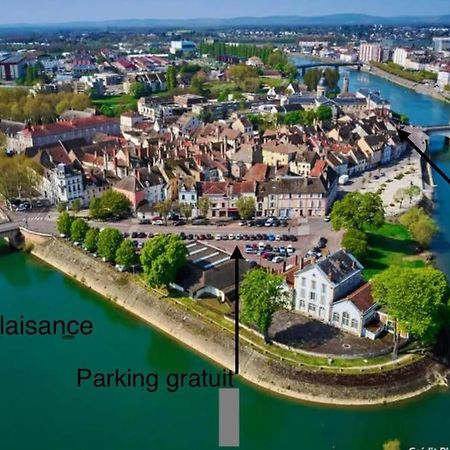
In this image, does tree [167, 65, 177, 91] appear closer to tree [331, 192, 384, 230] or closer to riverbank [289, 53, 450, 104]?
riverbank [289, 53, 450, 104]

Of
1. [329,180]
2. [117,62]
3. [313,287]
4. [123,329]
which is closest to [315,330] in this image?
[313,287]

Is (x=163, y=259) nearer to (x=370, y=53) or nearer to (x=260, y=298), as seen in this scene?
(x=260, y=298)

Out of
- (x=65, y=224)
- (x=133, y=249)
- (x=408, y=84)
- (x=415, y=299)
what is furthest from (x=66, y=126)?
Answer: (x=408, y=84)

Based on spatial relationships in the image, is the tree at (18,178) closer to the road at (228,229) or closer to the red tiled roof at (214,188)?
the road at (228,229)

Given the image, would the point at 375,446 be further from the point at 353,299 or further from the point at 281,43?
the point at 281,43

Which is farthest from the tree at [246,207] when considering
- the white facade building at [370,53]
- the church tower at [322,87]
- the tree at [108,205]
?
the white facade building at [370,53]

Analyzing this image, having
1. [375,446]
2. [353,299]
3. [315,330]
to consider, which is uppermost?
[353,299]

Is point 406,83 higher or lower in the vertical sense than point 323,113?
higher
